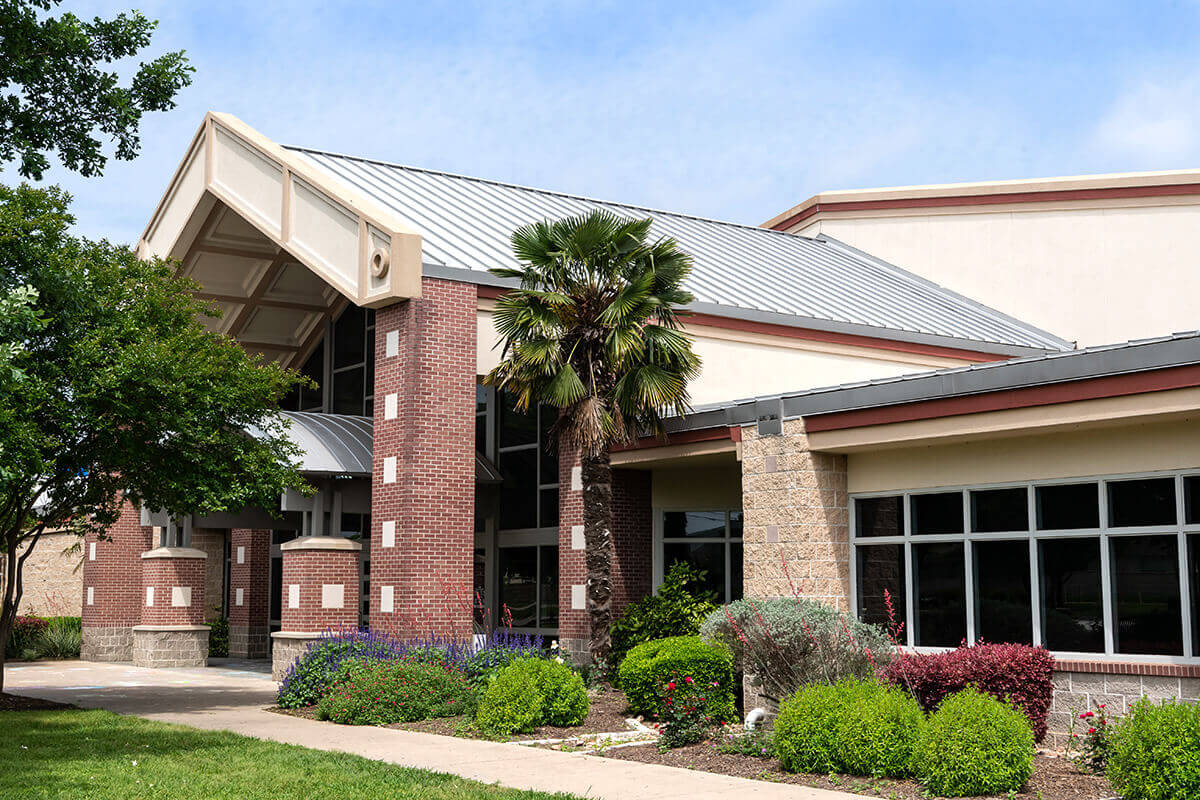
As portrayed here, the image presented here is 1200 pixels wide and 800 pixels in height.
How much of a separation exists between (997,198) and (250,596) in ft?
76.2

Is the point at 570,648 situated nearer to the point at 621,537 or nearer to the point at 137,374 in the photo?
the point at 621,537

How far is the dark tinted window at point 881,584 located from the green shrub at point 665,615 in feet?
12.4

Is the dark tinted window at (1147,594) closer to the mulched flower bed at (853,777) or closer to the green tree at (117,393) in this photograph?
the mulched flower bed at (853,777)

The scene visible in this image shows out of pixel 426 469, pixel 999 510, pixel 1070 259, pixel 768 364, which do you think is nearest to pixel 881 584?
pixel 999 510

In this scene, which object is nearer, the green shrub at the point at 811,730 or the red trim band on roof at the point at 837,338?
the green shrub at the point at 811,730

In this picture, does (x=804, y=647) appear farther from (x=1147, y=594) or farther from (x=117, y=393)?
(x=117, y=393)

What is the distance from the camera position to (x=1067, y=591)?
1449cm

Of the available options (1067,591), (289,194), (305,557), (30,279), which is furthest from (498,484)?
(1067,591)

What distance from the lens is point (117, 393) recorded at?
17.0 m

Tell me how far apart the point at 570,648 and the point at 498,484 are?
5778 millimetres

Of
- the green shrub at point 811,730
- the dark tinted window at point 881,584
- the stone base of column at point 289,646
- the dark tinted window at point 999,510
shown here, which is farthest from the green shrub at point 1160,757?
the stone base of column at point 289,646

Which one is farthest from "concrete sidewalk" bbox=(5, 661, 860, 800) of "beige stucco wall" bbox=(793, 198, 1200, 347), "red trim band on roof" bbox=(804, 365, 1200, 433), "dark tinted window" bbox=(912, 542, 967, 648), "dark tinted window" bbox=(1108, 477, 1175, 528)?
"beige stucco wall" bbox=(793, 198, 1200, 347)

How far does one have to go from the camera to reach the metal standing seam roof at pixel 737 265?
24891 millimetres

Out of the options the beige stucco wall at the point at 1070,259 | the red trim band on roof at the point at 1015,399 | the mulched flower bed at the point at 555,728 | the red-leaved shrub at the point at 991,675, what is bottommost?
the mulched flower bed at the point at 555,728
